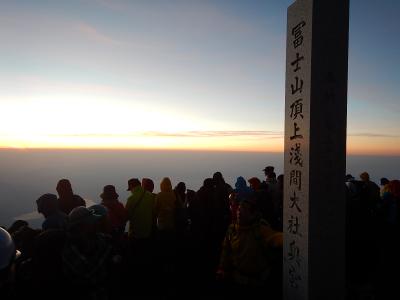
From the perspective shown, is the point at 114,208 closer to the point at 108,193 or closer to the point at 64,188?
the point at 108,193

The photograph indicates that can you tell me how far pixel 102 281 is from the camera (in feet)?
11.1

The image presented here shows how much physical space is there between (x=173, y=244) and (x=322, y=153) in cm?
449

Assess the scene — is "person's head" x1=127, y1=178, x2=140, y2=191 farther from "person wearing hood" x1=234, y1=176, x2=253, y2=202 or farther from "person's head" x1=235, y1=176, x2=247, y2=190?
"person's head" x1=235, y1=176, x2=247, y2=190

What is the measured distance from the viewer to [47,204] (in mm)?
4461

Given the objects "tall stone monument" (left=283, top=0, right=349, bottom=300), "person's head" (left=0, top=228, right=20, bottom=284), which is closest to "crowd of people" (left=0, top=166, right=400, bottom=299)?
"person's head" (left=0, top=228, right=20, bottom=284)

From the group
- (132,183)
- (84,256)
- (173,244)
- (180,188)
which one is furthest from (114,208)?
(84,256)

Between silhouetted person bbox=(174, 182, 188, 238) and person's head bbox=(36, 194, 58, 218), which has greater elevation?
person's head bbox=(36, 194, 58, 218)

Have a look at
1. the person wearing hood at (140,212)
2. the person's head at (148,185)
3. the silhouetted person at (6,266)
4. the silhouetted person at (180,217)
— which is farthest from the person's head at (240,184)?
the silhouetted person at (6,266)

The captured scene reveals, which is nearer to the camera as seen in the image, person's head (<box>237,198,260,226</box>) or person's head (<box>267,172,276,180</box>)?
person's head (<box>237,198,260,226</box>)

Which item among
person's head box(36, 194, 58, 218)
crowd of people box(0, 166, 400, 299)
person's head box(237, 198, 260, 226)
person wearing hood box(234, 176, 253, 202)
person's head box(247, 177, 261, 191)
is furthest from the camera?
person's head box(247, 177, 261, 191)

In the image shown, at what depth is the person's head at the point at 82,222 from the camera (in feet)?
10.5

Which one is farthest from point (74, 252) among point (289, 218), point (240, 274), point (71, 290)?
point (289, 218)

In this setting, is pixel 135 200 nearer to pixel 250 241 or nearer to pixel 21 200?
pixel 250 241

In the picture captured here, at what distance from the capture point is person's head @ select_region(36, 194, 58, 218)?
447cm
